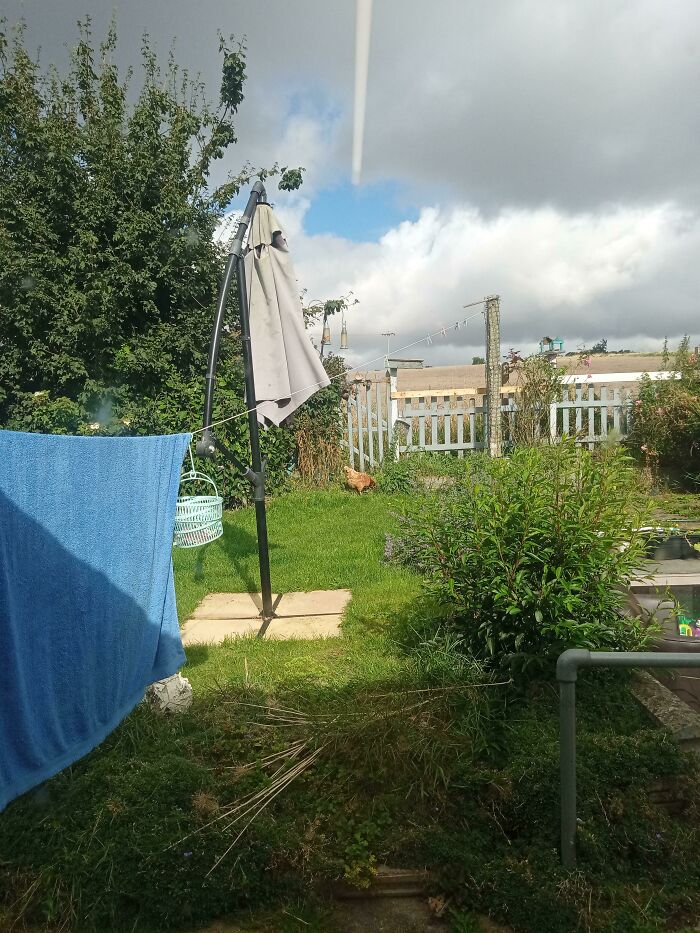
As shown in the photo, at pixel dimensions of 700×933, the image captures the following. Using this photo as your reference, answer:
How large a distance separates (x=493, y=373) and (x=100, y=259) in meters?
5.37

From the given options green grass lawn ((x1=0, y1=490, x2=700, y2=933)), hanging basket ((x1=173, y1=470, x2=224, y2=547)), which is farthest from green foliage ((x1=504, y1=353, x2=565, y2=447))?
green grass lawn ((x1=0, y1=490, x2=700, y2=933))

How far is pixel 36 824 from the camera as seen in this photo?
7.75 ft

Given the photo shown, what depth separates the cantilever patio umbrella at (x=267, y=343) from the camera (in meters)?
4.32

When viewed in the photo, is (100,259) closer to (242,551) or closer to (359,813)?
(242,551)

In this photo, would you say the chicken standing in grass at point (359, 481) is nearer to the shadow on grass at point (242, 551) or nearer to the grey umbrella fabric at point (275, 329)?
the shadow on grass at point (242, 551)

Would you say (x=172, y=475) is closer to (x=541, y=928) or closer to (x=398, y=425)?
(x=541, y=928)

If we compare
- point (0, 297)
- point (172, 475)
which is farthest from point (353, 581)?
point (0, 297)

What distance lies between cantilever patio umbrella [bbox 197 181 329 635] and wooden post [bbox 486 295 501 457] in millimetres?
5219

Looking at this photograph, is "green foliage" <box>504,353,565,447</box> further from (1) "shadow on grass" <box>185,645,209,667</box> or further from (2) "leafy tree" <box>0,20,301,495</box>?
(1) "shadow on grass" <box>185,645,209,667</box>

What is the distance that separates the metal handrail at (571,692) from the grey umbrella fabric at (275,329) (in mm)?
2842

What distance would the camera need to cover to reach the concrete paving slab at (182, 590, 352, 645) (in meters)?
4.29

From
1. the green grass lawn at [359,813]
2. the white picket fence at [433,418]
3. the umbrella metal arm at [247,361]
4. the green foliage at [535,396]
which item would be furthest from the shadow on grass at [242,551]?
the green foliage at [535,396]

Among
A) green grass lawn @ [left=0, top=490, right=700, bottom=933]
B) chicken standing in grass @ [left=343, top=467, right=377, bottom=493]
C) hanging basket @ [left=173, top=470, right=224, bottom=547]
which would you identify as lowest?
green grass lawn @ [left=0, top=490, right=700, bottom=933]

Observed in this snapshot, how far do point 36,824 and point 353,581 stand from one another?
307 cm
